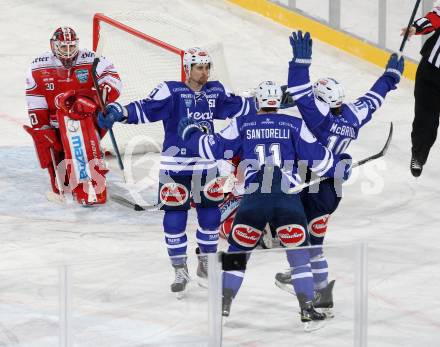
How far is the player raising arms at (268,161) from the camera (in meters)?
6.71

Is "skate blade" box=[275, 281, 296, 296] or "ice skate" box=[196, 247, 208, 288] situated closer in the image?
"ice skate" box=[196, 247, 208, 288]

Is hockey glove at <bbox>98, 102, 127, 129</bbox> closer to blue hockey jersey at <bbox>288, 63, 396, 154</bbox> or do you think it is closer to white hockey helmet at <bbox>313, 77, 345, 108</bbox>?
blue hockey jersey at <bbox>288, 63, 396, 154</bbox>

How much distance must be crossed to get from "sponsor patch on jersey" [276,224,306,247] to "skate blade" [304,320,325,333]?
69cm

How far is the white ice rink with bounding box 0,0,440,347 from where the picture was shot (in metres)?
5.83

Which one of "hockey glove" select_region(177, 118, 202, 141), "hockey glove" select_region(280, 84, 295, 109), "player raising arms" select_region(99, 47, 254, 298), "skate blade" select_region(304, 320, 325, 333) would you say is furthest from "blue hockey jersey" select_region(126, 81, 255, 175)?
"skate blade" select_region(304, 320, 325, 333)

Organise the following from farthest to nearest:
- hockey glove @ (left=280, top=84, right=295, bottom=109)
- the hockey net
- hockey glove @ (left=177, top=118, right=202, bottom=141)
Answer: the hockey net, hockey glove @ (left=280, top=84, right=295, bottom=109), hockey glove @ (left=177, top=118, right=202, bottom=141)

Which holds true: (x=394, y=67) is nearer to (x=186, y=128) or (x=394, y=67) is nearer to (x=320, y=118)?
(x=320, y=118)

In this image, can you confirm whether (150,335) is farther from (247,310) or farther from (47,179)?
(47,179)

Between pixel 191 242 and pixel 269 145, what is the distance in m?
1.55

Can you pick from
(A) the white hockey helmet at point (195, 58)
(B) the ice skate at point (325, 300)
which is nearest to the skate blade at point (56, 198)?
(A) the white hockey helmet at point (195, 58)

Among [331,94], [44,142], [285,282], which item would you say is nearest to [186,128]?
[331,94]

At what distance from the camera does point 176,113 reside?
24.2 feet

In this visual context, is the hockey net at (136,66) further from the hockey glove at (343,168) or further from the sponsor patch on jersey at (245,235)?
the sponsor patch on jersey at (245,235)

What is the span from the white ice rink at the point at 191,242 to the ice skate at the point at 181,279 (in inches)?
1.5
